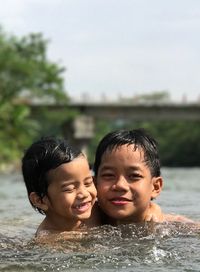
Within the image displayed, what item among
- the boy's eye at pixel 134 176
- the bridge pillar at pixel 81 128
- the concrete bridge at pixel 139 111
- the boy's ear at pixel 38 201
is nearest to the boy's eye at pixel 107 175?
the boy's eye at pixel 134 176

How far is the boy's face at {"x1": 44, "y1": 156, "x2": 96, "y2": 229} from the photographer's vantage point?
3800mm

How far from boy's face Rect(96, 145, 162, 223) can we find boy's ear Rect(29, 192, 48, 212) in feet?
1.32

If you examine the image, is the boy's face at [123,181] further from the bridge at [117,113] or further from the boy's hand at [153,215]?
the bridge at [117,113]

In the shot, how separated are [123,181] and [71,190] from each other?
392 millimetres

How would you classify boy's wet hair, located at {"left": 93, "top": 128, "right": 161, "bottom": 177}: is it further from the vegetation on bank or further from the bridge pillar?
the bridge pillar

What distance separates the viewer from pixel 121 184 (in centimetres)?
404

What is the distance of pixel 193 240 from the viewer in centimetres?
401

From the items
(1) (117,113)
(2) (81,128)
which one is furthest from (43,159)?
(1) (117,113)

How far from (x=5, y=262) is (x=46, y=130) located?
73.5 metres

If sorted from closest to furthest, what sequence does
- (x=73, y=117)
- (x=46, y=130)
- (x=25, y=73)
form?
(x=25, y=73) → (x=73, y=117) → (x=46, y=130)

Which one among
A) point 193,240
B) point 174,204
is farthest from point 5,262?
point 174,204

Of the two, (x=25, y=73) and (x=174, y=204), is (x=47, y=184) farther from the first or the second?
(x=25, y=73)

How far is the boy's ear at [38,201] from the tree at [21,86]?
32119 millimetres

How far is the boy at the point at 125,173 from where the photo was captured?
407 cm
